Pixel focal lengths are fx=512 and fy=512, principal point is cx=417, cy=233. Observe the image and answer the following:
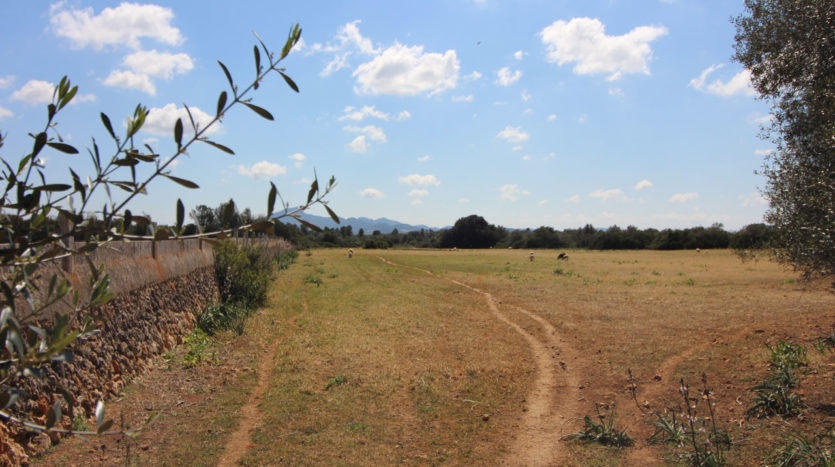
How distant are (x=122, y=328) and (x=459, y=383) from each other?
539 centimetres

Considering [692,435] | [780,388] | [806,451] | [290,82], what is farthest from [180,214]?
[780,388]

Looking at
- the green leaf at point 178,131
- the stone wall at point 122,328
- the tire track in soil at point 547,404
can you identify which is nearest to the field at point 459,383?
the tire track in soil at point 547,404

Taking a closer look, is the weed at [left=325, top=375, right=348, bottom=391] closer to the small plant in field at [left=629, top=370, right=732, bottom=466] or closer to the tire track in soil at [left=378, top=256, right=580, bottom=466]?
the tire track in soil at [left=378, top=256, right=580, bottom=466]

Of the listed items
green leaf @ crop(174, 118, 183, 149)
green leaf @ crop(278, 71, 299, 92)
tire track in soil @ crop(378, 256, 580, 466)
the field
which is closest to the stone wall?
the field

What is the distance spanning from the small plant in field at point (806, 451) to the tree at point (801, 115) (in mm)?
2641

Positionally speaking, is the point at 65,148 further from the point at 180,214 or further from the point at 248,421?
the point at 248,421

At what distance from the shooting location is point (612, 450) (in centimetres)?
589

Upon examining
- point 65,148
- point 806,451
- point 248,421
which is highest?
point 65,148

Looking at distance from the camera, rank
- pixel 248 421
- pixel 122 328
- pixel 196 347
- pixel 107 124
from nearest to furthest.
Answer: pixel 107 124 → pixel 248 421 → pixel 122 328 → pixel 196 347

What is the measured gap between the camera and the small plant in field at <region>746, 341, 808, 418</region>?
20.4 ft

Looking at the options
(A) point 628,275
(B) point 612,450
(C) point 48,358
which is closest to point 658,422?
(B) point 612,450

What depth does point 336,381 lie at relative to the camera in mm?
8727

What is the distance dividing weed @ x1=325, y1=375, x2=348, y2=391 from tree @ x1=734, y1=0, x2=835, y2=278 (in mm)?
7276

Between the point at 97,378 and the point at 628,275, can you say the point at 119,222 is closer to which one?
the point at 97,378
